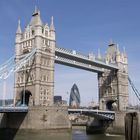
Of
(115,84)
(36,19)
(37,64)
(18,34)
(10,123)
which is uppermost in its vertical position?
(36,19)

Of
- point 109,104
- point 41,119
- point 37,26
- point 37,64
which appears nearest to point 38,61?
point 37,64

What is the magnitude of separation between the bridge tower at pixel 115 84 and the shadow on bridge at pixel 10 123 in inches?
1096

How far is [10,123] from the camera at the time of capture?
4825 centimetres

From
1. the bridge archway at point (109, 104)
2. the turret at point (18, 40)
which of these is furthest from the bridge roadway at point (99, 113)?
the turret at point (18, 40)

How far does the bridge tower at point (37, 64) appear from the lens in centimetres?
5205

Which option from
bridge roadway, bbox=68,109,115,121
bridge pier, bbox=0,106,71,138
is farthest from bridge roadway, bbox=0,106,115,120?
bridge pier, bbox=0,106,71,138

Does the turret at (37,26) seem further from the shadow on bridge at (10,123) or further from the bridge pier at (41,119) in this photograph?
the shadow on bridge at (10,123)

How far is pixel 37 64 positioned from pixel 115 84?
24950 millimetres

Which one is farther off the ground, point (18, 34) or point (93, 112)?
point (18, 34)

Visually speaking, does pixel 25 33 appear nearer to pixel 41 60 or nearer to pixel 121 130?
pixel 41 60

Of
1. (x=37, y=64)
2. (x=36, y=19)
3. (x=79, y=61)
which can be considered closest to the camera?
(x=37, y=64)

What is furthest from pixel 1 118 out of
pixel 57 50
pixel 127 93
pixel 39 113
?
pixel 127 93

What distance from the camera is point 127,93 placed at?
71438 millimetres

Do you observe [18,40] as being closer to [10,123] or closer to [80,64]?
[80,64]
